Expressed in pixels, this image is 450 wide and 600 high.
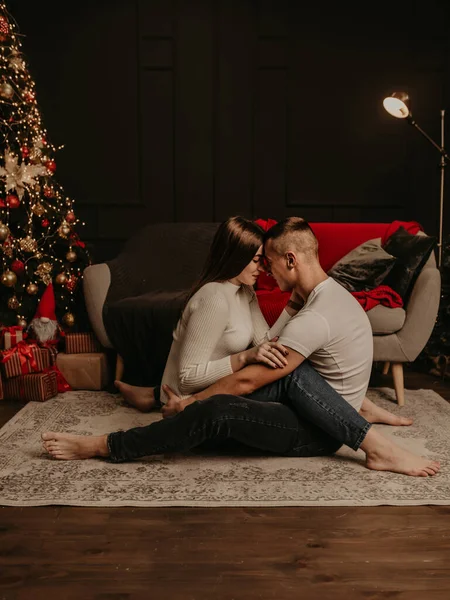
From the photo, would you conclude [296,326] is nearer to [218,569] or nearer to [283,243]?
[283,243]

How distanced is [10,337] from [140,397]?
0.92 m

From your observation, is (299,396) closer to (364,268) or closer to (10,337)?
(364,268)

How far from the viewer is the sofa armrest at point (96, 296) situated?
375 centimetres

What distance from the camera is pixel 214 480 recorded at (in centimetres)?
236

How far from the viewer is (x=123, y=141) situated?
537 cm

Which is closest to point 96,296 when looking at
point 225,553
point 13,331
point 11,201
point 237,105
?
point 13,331

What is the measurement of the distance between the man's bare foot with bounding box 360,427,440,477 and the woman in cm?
44

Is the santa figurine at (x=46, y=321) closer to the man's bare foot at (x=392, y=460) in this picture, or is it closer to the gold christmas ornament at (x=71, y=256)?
the gold christmas ornament at (x=71, y=256)

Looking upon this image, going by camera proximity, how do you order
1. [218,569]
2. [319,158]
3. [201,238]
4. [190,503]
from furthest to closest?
A: [319,158] < [201,238] < [190,503] < [218,569]

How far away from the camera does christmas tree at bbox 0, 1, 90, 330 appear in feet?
12.8

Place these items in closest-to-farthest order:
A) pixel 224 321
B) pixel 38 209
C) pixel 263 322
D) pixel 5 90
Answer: pixel 224 321 → pixel 263 322 → pixel 5 90 → pixel 38 209

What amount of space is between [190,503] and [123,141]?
149 inches

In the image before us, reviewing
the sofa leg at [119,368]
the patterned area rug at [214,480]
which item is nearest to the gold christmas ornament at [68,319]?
the sofa leg at [119,368]

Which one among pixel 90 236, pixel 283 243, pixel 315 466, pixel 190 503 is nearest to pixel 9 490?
pixel 190 503
